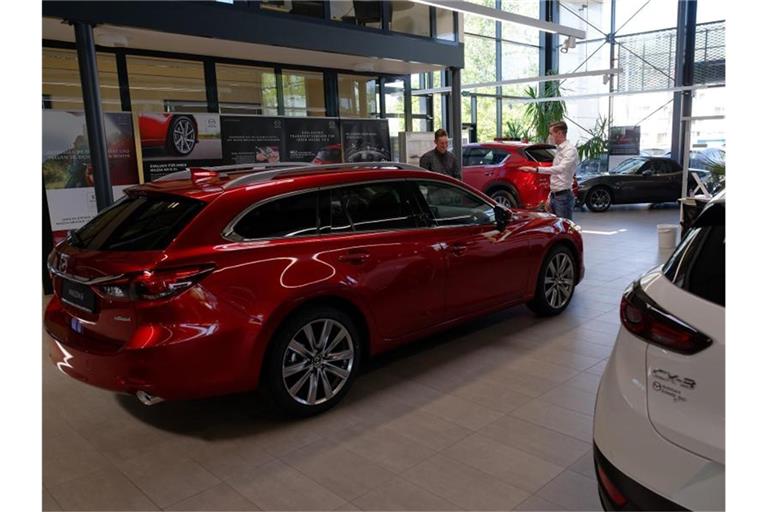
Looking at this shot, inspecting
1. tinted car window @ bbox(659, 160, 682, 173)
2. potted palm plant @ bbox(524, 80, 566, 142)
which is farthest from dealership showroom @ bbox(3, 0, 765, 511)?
potted palm plant @ bbox(524, 80, 566, 142)

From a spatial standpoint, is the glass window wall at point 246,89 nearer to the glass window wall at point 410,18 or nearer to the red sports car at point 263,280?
the glass window wall at point 410,18

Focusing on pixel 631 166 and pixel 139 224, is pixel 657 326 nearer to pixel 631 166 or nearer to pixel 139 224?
pixel 139 224

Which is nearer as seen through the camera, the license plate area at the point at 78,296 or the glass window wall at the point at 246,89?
the license plate area at the point at 78,296

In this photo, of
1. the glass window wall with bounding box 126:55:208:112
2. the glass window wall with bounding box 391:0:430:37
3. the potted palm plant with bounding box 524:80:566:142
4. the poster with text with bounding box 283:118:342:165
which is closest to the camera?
the glass window wall with bounding box 126:55:208:112

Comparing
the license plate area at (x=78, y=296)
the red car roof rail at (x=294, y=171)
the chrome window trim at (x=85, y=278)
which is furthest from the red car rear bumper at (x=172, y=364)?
the red car roof rail at (x=294, y=171)

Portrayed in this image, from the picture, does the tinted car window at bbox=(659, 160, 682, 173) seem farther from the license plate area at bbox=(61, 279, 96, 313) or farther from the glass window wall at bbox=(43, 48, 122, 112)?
the license plate area at bbox=(61, 279, 96, 313)

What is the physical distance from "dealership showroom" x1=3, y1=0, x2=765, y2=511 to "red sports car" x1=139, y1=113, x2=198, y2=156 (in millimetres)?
27

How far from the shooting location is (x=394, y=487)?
2.78 m

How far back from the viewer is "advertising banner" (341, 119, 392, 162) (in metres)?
9.50

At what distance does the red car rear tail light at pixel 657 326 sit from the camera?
5.57 feet

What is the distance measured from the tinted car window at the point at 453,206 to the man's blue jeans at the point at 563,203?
2.60 m

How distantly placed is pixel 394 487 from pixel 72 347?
6.17 ft

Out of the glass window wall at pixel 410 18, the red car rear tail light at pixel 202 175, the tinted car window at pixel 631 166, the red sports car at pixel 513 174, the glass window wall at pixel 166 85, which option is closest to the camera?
the red car rear tail light at pixel 202 175
